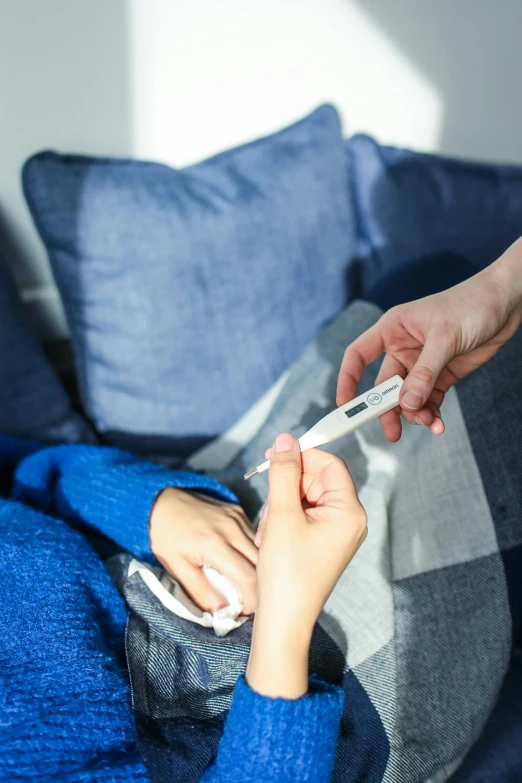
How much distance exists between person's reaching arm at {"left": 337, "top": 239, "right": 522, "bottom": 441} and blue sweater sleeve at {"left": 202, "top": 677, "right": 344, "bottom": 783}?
27 centimetres

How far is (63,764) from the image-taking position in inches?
21.7

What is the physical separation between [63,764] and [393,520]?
0.41 metres

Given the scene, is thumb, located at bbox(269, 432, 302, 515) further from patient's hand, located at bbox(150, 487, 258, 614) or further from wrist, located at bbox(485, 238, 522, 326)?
wrist, located at bbox(485, 238, 522, 326)

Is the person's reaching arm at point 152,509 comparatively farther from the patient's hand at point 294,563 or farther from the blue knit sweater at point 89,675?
the patient's hand at point 294,563

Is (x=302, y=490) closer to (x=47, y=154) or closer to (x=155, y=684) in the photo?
(x=155, y=684)

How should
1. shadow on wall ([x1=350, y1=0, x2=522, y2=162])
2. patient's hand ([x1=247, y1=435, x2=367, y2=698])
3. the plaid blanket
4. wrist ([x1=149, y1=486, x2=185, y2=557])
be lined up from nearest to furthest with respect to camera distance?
patient's hand ([x1=247, y1=435, x2=367, y2=698]) < the plaid blanket < wrist ([x1=149, y1=486, x2=185, y2=557]) < shadow on wall ([x1=350, y1=0, x2=522, y2=162])

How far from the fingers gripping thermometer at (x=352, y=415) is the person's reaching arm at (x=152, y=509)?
6.1 inches

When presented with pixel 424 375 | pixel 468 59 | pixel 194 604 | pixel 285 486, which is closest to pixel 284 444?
pixel 285 486

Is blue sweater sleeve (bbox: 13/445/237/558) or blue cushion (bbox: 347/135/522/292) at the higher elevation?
blue cushion (bbox: 347/135/522/292)

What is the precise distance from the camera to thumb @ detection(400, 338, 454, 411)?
1.89ft

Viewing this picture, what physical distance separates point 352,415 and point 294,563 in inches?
6.1

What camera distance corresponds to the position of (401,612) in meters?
0.69

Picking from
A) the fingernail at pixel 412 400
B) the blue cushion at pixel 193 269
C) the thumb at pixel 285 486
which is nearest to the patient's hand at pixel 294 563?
the thumb at pixel 285 486

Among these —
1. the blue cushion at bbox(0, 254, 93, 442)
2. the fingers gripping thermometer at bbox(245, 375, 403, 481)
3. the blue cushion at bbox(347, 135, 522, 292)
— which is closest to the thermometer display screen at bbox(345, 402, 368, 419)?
the fingers gripping thermometer at bbox(245, 375, 403, 481)
